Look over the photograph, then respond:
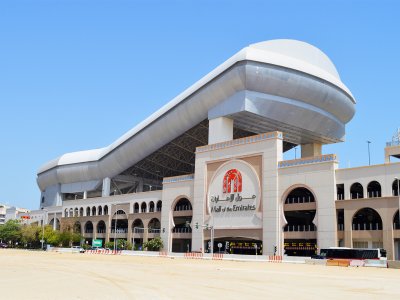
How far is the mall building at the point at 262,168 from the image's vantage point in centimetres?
5559

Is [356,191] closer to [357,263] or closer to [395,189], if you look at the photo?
[395,189]

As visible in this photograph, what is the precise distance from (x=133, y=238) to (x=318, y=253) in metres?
41.8

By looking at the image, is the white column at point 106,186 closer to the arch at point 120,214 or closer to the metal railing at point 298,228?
the arch at point 120,214

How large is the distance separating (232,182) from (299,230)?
479 inches

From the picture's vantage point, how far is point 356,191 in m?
56.9

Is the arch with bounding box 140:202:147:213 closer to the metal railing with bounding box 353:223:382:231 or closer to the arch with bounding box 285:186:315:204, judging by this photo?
the arch with bounding box 285:186:315:204

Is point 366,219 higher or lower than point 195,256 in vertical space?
higher

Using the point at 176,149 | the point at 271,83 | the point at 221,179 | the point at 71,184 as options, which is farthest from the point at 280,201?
the point at 71,184

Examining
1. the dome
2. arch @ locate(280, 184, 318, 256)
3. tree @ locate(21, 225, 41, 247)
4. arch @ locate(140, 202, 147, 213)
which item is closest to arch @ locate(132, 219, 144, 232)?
arch @ locate(140, 202, 147, 213)

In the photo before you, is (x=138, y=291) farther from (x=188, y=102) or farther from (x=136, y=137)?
(x=136, y=137)

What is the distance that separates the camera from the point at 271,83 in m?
64.1

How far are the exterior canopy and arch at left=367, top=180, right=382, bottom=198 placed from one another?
16093 millimetres

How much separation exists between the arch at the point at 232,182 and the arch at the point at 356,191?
50.8ft

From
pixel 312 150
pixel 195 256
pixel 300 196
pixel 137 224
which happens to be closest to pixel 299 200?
pixel 300 196
